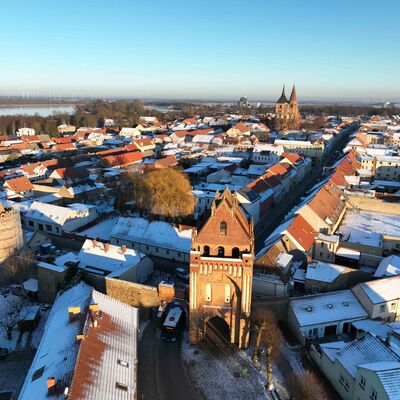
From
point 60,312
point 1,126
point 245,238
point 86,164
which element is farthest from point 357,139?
point 1,126

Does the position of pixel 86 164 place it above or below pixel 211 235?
below

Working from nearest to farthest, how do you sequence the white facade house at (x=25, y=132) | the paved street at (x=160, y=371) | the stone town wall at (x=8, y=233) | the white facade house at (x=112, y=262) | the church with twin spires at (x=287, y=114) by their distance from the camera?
the paved street at (x=160, y=371) < the white facade house at (x=112, y=262) < the stone town wall at (x=8, y=233) < the white facade house at (x=25, y=132) < the church with twin spires at (x=287, y=114)

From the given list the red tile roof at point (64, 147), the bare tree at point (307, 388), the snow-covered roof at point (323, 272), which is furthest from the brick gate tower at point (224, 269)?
the red tile roof at point (64, 147)

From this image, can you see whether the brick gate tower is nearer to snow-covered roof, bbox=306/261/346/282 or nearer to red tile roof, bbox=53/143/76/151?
snow-covered roof, bbox=306/261/346/282

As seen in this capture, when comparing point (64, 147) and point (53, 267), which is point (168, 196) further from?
point (64, 147)

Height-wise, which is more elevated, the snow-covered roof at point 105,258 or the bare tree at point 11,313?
the snow-covered roof at point 105,258

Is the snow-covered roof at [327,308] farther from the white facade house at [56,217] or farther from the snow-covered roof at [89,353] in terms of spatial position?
the white facade house at [56,217]

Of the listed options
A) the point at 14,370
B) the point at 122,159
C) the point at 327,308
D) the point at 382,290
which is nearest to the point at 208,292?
the point at 327,308

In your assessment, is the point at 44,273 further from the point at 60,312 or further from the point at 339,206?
the point at 339,206
